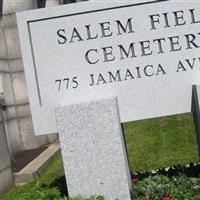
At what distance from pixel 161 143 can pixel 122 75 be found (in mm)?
4479

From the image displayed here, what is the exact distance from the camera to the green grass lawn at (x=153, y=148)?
9472mm

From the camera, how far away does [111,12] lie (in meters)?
7.55

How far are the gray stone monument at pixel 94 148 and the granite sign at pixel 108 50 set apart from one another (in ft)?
1.64

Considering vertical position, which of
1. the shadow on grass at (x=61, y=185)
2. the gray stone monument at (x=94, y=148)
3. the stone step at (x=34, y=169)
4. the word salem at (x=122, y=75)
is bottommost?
the stone step at (x=34, y=169)

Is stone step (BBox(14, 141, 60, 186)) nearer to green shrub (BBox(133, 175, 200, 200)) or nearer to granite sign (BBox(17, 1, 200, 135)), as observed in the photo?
granite sign (BBox(17, 1, 200, 135))

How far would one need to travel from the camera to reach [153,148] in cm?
1156

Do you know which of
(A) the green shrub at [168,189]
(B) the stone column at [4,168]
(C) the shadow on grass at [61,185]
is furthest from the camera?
(B) the stone column at [4,168]

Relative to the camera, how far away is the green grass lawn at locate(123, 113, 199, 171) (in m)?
10.5

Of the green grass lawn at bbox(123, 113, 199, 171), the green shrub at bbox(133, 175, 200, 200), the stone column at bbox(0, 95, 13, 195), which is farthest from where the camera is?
the green grass lawn at bbox(123, 113, 199, 171)

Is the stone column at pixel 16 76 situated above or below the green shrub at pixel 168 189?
above

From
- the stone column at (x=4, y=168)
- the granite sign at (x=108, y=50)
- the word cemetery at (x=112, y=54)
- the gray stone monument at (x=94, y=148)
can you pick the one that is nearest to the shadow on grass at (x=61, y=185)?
the gray stone monument at (x=94, y=148)

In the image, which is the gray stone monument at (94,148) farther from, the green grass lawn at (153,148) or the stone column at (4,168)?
the stone column at (4,168)

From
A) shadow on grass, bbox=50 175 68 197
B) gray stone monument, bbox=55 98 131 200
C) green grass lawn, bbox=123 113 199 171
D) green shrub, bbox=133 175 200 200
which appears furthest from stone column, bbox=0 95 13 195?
green shrub, bbox=133 175 200 200

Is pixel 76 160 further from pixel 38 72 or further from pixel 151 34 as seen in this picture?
pixel 151 34
